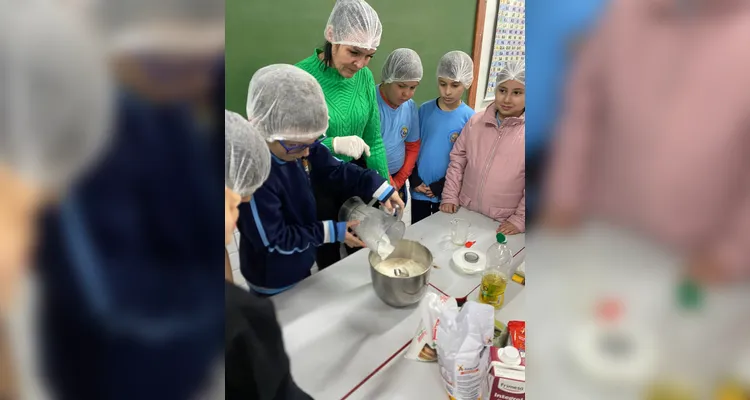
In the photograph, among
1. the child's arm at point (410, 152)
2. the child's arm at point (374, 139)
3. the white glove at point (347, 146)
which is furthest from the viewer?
the child's arm at point (410, 152)

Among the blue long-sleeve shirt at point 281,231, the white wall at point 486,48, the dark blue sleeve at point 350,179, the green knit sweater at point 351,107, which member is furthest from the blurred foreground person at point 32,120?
the white wall at point 486,48

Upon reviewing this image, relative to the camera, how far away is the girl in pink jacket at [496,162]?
1.34m

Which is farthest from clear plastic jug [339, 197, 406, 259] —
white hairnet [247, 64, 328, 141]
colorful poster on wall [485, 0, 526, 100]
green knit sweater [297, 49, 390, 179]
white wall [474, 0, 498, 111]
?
colorful poster on wall [485, 0, 526, 100]

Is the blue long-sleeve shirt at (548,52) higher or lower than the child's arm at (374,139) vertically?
higher

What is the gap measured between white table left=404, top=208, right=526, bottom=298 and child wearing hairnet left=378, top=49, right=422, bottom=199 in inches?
16.1

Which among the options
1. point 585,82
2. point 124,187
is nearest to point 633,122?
point 585,82

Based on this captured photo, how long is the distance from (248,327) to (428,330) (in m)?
0.43

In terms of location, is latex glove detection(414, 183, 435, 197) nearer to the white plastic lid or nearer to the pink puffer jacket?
the pink puffer jacket

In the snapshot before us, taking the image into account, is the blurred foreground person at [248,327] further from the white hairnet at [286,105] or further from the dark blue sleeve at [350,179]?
the dark blue sleeve at [350,179]

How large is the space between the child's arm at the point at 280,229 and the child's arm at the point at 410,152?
0.84 metres

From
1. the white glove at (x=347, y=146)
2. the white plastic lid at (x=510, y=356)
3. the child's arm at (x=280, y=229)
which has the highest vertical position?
the white glove at (x=347, y=146)

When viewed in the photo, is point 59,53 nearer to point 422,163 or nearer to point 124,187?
point 124,187

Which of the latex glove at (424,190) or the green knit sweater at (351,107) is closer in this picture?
the green knit sweater at (351,107)

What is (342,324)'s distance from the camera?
3.13ft
